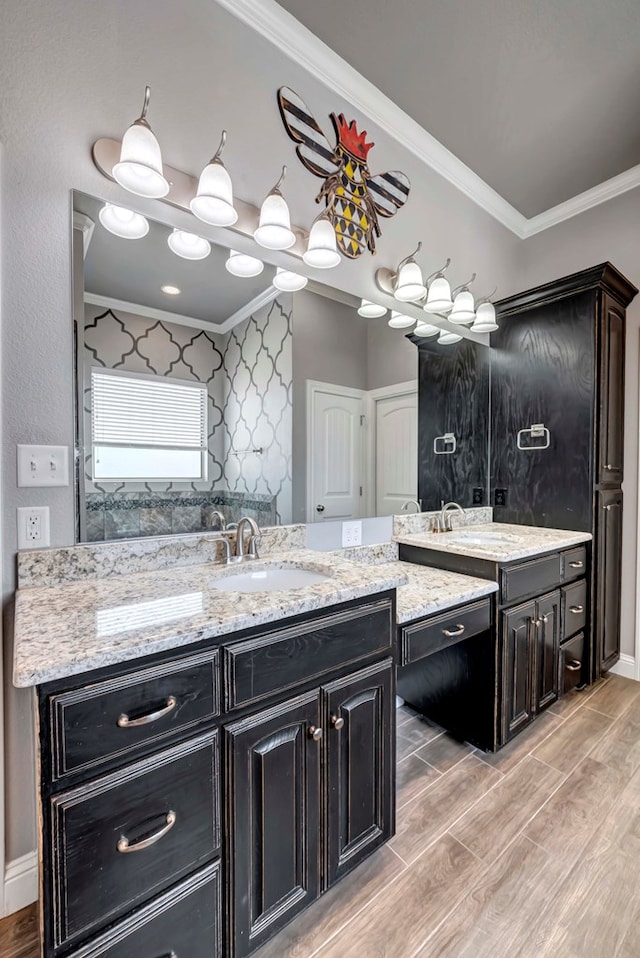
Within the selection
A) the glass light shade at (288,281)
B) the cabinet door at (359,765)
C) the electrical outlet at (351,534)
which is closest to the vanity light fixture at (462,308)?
the glass light shade at (288,281)

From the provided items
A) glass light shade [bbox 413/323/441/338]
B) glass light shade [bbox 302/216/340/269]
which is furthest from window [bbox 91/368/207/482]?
glass light shade [bbox 413/323/441/338]

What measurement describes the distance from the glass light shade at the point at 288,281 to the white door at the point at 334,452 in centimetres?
40

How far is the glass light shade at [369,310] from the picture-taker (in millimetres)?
2033

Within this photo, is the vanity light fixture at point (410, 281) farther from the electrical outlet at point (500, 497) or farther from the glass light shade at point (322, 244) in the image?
the electrical outlet at point (500, 497)

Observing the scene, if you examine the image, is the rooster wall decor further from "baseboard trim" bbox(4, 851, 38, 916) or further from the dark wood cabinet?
"baseboard trim" bbox(4, 851, 38, 916)

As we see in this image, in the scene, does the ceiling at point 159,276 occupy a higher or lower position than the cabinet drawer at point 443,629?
higher

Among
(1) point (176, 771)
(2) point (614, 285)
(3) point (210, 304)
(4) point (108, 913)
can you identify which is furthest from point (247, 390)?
(2) point (614, 285)

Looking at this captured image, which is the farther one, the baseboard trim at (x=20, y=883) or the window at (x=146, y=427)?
the window at (x=146, y=427)

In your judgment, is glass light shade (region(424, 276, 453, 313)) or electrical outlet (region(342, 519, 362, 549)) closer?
electrical outlet (region(342, 519, 362, 549))

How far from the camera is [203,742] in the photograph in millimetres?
912

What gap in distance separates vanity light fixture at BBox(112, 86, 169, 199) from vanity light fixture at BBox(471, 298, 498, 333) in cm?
192

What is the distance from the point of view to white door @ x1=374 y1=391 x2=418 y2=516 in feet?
6.92

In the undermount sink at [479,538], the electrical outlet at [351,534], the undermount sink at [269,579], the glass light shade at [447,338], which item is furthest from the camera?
the glass light shade at [447,338]

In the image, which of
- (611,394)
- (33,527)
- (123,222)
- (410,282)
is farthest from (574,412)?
(33,527)
